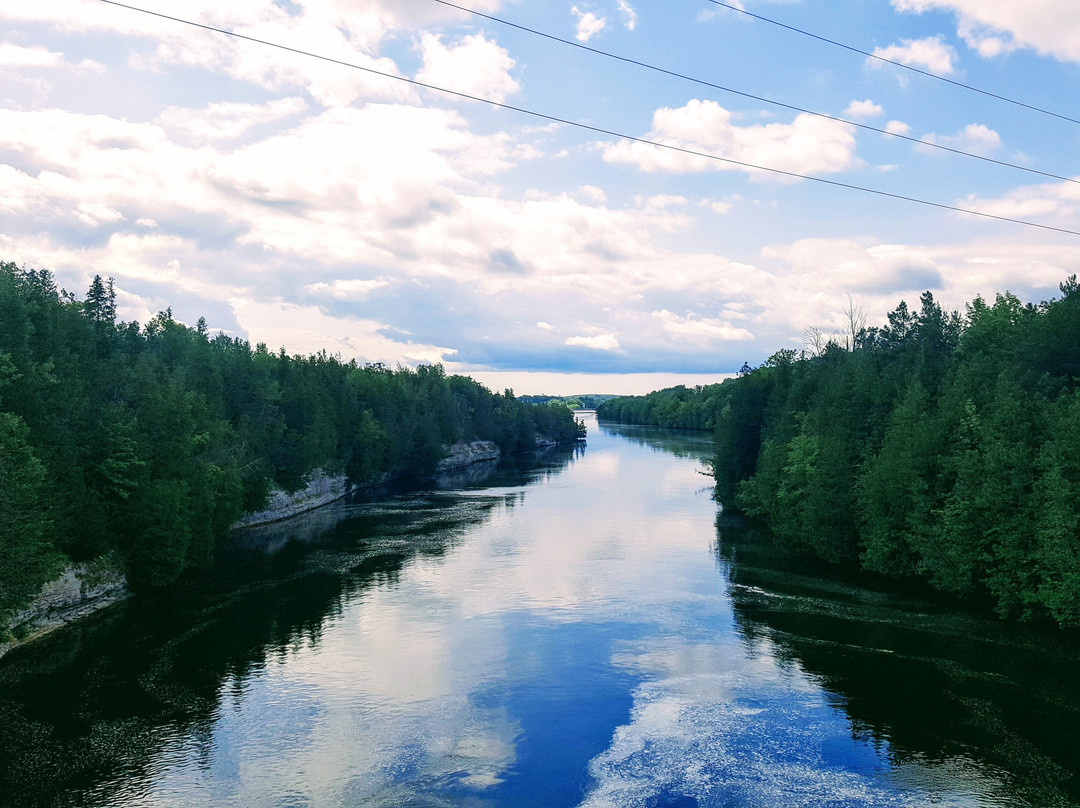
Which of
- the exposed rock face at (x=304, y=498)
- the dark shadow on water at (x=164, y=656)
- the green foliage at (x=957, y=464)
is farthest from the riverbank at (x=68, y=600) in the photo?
the green foliage at (x=957, y=464)

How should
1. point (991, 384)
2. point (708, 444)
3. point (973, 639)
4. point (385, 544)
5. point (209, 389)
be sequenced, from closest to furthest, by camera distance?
point (973, 639)
point (991, 384)
point (385, 544)
point (209, 389)
point (708, 444)

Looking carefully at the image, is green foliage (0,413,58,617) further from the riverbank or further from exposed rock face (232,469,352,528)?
exposed rock face (232,469,352,528)

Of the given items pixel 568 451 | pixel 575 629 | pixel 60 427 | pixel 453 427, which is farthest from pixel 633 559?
pixel 568 451

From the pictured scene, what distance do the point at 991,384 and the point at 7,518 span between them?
172 feet

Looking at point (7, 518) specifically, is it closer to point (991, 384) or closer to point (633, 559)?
point (633, 559)

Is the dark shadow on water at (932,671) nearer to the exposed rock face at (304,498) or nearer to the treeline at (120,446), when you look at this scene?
the treeline at (120,446)

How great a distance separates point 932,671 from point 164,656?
105ft

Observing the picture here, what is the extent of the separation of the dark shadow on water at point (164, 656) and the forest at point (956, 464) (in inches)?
1124

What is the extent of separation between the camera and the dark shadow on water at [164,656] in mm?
23438

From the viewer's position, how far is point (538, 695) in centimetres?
2886

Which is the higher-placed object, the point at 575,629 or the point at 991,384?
the point at 991,384

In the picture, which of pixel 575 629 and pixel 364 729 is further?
pixel 575 629

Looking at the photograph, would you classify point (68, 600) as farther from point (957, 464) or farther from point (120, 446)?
point (957, 464)

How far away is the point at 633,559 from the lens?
174 ft
